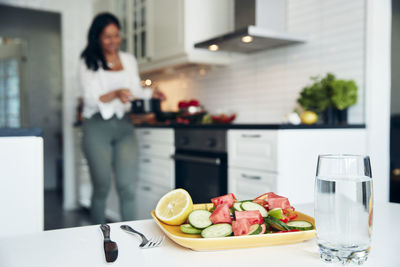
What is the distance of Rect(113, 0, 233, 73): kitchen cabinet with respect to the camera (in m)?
2.99

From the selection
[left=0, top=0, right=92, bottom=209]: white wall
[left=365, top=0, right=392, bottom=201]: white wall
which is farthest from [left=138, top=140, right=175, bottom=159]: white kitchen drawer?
[left=0, top=0, right=92, bottom=209]: white wall

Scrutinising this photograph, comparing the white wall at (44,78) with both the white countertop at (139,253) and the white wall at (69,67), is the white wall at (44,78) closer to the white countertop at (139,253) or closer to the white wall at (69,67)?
the white wall at (69,67)

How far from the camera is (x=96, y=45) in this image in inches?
103

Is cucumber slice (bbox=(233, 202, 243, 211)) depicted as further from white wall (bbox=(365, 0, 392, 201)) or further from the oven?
white wall (bbox=(365, 0, 392, 201))

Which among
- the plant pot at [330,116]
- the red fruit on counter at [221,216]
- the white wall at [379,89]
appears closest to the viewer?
the red fruit on counter at [221,216]

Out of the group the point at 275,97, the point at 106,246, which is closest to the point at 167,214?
the point at 106,246

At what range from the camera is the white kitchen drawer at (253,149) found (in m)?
2.01

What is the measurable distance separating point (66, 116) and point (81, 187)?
0.85 metres

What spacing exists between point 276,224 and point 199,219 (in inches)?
4.9

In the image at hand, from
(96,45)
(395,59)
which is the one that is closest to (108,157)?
(96,45)

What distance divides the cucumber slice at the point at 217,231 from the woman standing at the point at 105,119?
1979 millimetres

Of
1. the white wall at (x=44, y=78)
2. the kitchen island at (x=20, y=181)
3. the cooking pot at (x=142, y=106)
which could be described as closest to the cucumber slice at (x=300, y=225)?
the kitchen island at (x=20, y=181)

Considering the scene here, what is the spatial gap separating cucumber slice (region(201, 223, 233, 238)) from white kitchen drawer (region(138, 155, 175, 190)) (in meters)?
2.20

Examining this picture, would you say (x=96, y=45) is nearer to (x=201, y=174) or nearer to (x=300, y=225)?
(x=201, y=174)
